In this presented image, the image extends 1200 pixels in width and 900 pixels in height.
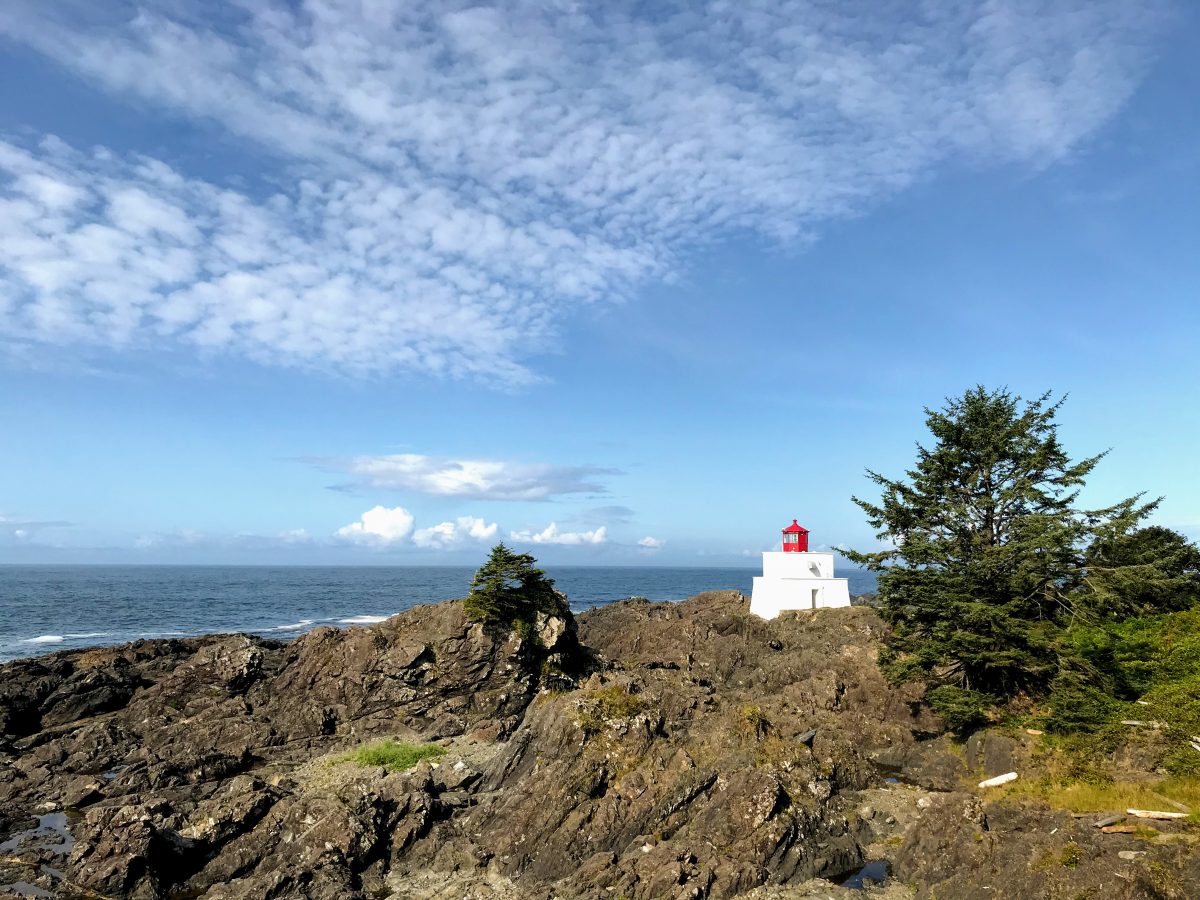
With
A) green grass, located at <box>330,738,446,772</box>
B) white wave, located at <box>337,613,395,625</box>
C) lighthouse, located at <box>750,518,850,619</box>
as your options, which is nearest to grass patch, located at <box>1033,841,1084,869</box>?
green grass, located at <box>330,738,446,772</box>

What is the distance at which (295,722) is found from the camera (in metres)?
34.7

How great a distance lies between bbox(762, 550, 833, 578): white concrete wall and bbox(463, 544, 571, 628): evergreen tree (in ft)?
76.5

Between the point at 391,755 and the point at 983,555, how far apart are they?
1063 inches

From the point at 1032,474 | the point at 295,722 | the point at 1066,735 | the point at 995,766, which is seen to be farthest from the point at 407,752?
the point at 1032,474

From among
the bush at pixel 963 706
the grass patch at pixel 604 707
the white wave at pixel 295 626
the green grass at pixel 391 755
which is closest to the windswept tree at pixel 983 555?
the bush at pixel 963 706

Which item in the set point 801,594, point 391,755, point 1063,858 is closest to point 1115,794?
point 1063,858

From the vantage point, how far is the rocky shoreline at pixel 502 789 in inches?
733

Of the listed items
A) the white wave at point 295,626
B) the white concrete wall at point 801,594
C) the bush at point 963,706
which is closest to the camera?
the bush at point 963,706

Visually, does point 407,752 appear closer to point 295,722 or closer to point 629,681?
point 295,722

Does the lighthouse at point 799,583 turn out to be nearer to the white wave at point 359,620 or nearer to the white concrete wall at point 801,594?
the white concrete wall at point 801,594

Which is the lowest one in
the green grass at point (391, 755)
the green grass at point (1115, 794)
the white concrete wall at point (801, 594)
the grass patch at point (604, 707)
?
the green grass at point (391, 755)

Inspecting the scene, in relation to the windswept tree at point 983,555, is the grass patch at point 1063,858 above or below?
below

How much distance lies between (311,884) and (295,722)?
1691 centimetres

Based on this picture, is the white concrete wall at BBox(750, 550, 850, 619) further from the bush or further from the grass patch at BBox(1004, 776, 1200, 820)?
the grass patch at BBox(1004, 776, 1200, 820)
